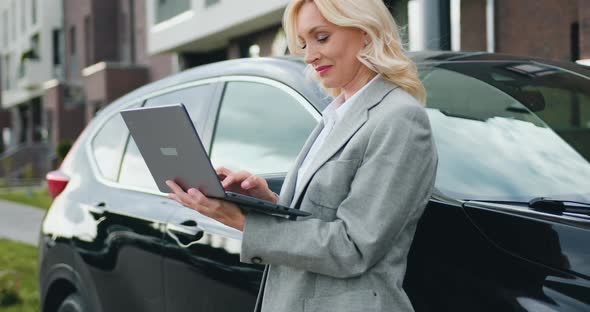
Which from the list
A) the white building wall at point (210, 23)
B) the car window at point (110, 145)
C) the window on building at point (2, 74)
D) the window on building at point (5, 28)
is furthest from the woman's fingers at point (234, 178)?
the window on building at point (2, 74)

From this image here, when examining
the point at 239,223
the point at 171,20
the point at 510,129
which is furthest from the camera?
the point at 171,20

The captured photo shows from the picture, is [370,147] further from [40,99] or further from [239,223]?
[40,99]

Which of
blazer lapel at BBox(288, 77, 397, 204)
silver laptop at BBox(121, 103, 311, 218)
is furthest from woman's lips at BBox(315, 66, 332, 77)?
silver laptop at BBox(121, 103, 311, 218)

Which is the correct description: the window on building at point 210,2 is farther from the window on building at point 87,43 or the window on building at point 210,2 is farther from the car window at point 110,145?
the car window at point 110,145

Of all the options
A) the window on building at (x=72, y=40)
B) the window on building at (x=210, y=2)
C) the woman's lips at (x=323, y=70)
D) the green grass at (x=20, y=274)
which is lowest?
the green grass at (x=20, y=274)

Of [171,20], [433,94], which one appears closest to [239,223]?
[433,94]

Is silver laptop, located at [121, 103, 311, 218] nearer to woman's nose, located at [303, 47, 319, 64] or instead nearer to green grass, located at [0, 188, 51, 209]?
woman's nose, located at [303, 47, 319, 64]

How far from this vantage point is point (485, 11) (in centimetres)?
1212

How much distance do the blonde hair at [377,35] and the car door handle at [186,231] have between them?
1211 mm

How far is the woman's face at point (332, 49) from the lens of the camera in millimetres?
2092

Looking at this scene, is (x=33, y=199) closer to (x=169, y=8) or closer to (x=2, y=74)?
(x=169, y=8)

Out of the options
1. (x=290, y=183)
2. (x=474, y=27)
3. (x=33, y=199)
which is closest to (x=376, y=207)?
(x=290, y=183)

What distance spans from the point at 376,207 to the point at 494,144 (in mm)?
799

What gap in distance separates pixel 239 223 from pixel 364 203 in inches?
13.3
